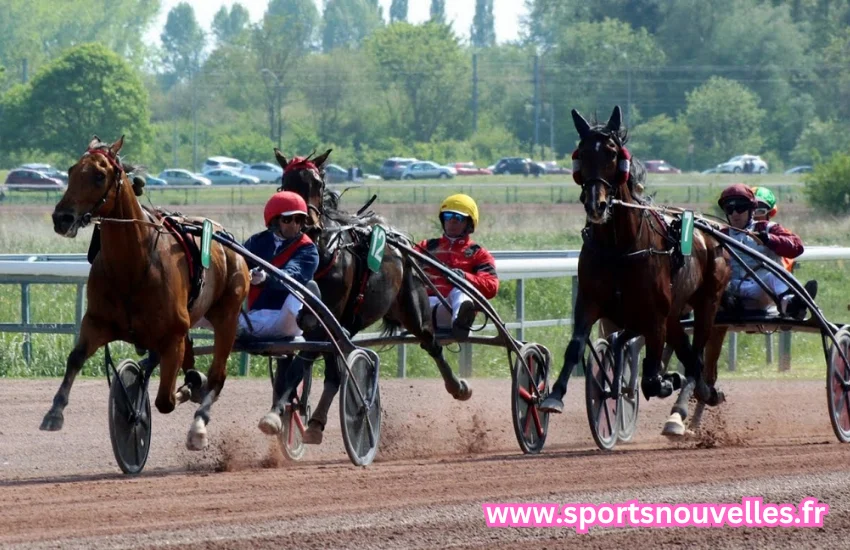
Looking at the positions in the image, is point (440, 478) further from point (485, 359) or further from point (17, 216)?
point (17, 216)

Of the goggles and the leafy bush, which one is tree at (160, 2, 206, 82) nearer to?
the leafy bush

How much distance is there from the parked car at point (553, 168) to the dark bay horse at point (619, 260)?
50856 millimetres

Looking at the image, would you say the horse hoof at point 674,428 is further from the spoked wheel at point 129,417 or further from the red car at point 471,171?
the red car at point 471,171

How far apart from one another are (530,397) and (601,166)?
156 centimetres

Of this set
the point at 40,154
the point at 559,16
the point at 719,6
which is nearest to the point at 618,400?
the point at 40,154

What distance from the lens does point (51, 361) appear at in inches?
516

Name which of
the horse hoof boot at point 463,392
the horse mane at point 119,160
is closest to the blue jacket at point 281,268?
the horse mane at point 119,160

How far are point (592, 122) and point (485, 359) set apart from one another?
6.20m

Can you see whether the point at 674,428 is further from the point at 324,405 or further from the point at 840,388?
the point at 324,405

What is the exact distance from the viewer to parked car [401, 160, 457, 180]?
57.1 m

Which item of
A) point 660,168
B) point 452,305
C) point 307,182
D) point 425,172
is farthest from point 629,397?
point 660,168

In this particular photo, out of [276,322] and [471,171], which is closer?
[276,322]

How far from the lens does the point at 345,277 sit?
886 cm

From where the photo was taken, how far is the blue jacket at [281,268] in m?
8.41
